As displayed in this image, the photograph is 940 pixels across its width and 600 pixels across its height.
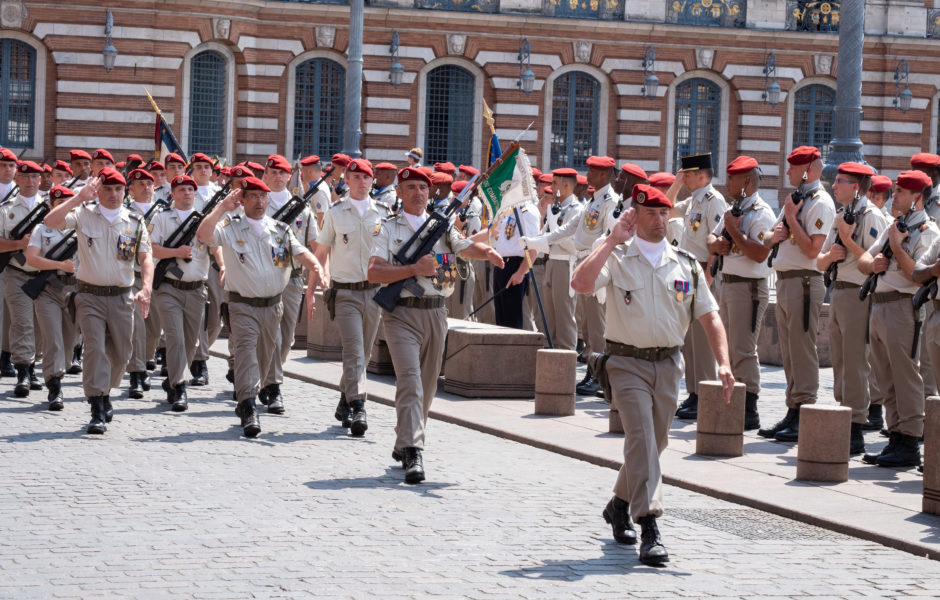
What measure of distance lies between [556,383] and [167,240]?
3.97m

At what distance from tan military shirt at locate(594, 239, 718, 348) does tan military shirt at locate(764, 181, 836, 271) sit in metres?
4.33

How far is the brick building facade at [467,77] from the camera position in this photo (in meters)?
34.0

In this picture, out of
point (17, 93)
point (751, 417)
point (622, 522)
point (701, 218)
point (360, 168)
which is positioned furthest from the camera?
point (17, 93)

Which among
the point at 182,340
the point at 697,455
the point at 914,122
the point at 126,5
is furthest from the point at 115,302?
the point at 914,122

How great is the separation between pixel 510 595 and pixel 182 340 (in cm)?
770

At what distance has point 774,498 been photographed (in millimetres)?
10500

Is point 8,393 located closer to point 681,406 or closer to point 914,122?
point 681,406

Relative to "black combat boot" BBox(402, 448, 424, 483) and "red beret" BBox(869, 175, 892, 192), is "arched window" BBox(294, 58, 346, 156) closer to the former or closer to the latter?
"red beret" BBox(869, 175, 892, 192)

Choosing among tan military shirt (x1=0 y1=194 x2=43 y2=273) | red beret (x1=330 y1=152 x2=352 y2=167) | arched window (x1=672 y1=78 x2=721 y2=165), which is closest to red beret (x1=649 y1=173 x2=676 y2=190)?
red beret (x1=330 y1=152 x2=352 y2=167)

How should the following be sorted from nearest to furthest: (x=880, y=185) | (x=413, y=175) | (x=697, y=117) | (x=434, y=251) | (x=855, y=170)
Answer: (x=434, y=251)
(x=413, y=175)
(x=855, y=170)
(x=880, y=185)
(x=697, y=117)

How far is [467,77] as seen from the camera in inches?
1491

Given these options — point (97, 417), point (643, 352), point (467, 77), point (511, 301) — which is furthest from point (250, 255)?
point (467, 77)

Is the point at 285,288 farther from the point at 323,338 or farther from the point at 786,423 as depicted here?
the point at 786,423

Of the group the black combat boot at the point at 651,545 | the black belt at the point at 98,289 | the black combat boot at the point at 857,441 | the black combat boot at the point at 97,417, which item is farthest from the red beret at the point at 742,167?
the black combat boot at the point at 97,417
